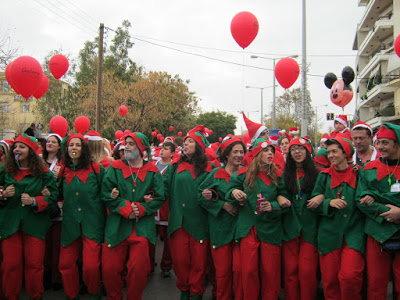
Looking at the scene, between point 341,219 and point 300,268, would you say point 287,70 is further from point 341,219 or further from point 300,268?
point 300,268

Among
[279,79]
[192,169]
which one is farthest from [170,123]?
[192,169]

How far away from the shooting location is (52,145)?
5996 millimetres

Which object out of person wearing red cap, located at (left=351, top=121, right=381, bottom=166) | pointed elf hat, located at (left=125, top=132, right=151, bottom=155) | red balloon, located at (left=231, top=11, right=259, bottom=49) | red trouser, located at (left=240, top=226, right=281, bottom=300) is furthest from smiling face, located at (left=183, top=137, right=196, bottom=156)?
red balloon, located at (left=231, top=11, right=259, bottom=49)

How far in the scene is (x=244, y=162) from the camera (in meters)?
5.09

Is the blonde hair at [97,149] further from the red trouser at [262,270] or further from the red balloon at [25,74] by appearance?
the red trouser at [262,270]

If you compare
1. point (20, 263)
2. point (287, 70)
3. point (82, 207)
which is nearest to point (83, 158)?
point (82, 207)

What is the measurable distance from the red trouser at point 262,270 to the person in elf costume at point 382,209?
101 centimetres

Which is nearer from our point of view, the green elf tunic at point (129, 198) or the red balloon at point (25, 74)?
the green elf tunic at point (129, 198)

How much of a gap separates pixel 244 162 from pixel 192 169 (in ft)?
2.50

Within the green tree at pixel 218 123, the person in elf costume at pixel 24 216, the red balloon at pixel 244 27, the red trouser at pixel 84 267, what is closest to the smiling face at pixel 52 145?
the person in elf costume at pixel 24 216

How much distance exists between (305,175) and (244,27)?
5.52m

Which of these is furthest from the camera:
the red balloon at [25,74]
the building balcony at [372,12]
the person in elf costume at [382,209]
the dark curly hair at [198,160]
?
the building balcony at [372,12]

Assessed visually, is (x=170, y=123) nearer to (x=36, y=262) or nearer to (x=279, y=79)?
(x=279, y=79)

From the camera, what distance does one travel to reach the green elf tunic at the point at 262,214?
4359mm
